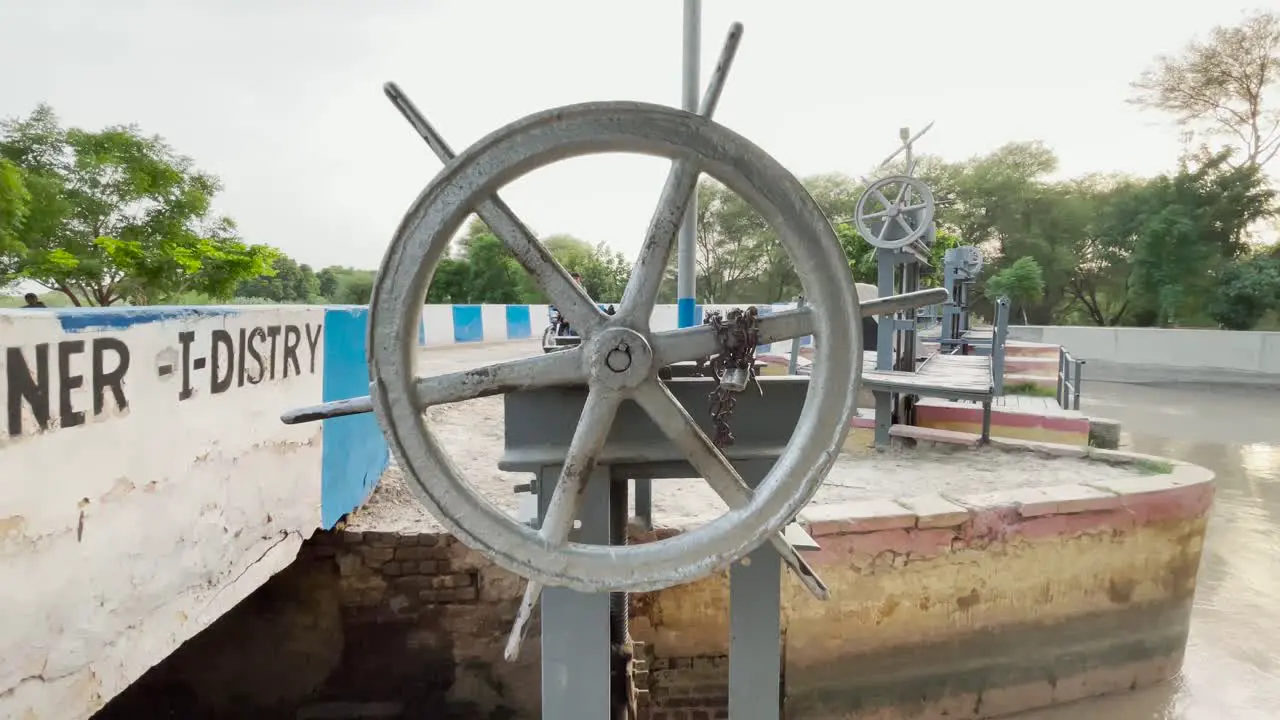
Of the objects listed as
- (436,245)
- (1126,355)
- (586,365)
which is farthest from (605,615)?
(1126,355)

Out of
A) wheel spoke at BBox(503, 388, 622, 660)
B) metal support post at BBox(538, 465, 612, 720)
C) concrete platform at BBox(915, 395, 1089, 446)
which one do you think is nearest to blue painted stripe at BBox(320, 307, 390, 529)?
metal support post at BBox(538, 465, 612, 720)

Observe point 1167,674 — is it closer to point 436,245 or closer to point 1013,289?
point 436,245

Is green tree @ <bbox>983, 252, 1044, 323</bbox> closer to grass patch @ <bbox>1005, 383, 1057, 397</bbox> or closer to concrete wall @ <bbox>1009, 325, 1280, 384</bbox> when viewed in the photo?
concrete wall @ <bbox>1009, 325, 1280, 384</bbox>

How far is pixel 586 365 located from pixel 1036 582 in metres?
3.52

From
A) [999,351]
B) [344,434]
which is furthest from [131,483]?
[999,351]

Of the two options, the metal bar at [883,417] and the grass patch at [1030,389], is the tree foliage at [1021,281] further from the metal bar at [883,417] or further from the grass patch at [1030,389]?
the metal bar at [883,417]

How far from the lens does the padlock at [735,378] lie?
52.8 inches

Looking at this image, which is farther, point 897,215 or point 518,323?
point 518,323

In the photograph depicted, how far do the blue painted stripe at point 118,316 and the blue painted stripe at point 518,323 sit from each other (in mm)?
13668

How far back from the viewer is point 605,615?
1.66 m

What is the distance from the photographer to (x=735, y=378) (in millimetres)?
1348

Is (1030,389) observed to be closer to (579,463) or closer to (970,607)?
(970,607)

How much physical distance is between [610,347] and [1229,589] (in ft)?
20.5

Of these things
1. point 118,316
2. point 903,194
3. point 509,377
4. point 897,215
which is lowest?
point 509,377
